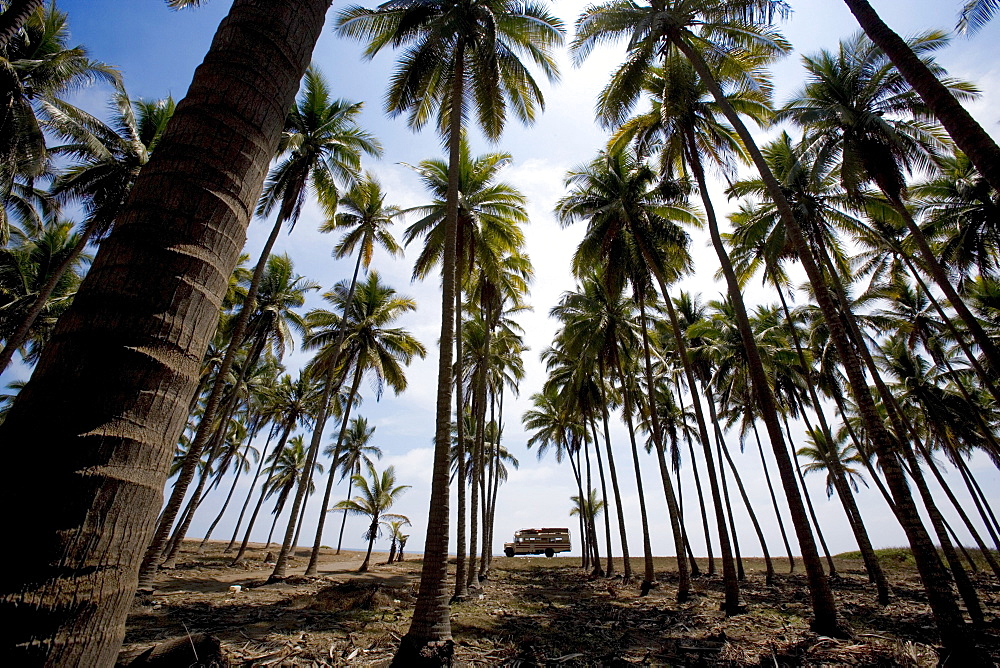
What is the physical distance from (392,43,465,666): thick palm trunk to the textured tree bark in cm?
695

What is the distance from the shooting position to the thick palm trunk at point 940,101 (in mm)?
5590

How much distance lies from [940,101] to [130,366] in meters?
9.17

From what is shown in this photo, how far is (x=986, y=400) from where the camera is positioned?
82.5 feet

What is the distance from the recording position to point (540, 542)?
34.9 m

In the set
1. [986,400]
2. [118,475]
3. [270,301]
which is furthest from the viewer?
[986,400]

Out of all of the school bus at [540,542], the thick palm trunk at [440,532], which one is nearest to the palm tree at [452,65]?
the thick palm trunk at [440,532]

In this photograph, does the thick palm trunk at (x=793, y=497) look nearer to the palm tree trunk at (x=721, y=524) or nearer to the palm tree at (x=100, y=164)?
the palm tree trunk at (x=721, y=524)

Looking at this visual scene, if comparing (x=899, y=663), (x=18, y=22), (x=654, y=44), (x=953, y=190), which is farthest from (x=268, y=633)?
(x=953, y=190)

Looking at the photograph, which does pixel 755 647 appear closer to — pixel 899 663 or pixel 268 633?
pixel 899 663

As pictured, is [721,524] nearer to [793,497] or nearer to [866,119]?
[793,497]

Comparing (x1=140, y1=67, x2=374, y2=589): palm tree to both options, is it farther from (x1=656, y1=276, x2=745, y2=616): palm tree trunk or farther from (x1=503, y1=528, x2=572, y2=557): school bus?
(x1=503, y1=528, x2=572, y2=557): school bus

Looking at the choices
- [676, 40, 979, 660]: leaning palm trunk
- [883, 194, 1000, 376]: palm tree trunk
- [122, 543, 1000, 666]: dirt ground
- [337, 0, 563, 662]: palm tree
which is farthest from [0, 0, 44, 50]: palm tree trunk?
[883, 194, 1000, 376]: palm tree trunk

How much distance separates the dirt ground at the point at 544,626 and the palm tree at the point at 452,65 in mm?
3846

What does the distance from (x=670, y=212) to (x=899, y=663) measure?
14.4 m
